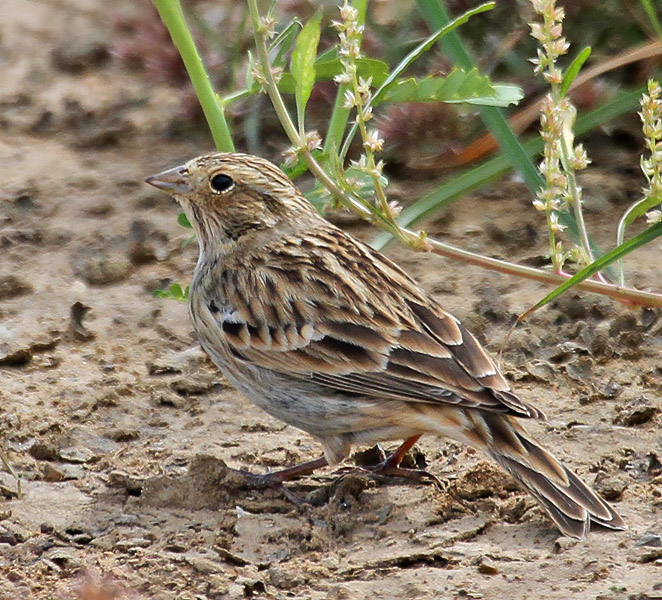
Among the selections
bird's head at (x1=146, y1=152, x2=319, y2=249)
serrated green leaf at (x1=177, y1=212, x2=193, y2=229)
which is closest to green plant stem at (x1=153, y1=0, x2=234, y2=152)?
bird's head at (x1=146, y1=152, x2=319, y2=249)

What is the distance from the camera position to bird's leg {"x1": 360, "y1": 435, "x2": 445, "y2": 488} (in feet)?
16.0

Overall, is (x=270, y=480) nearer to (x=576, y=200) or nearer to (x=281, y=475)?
(x=281, y=475)

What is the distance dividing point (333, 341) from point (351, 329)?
3.1 inches

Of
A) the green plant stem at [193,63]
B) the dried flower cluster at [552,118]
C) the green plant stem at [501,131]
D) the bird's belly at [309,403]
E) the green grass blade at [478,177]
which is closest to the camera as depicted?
the dried flower cluster at [552,118]

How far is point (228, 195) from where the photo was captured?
5258mm

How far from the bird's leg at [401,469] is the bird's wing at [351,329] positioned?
37 centimetres

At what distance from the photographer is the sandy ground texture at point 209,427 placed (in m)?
4.18

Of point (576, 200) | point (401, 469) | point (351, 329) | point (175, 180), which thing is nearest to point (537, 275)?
point (576, 200)

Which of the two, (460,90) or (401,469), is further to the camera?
(401,469)

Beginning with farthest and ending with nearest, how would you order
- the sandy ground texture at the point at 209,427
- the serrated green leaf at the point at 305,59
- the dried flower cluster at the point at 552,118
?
the serrated green leaf at the point at 305,59
the dried flower cluster at the point at 552,118
the sandy ground texture at the point at 209,427

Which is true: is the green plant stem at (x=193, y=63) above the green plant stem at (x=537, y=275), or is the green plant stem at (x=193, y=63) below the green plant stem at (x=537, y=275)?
above

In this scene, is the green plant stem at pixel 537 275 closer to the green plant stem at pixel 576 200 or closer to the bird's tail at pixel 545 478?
the green plant stem at pixel 576 200

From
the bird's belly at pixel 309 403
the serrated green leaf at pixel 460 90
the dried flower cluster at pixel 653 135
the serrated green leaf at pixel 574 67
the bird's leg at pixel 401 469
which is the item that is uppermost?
the serrated green leaf at pixel 574 67

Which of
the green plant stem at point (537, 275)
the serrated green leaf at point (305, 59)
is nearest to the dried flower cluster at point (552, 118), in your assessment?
the green plant stem at point (537, 275)
